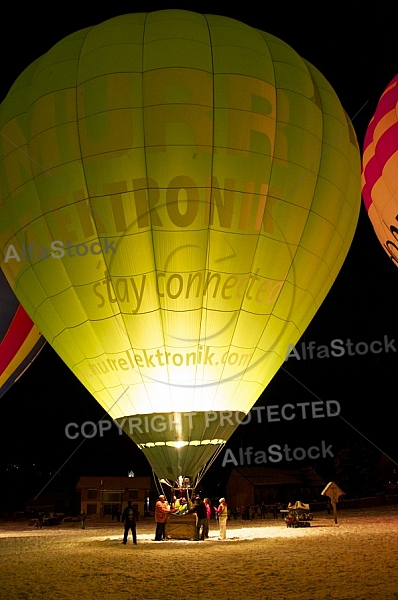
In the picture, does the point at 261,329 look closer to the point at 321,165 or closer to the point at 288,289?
the point at 288,289

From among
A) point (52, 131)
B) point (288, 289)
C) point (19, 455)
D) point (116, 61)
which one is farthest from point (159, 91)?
point (19, 455)

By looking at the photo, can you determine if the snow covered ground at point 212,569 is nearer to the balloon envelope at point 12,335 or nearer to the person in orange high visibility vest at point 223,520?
the person in orange high visibility vest at point 223,520

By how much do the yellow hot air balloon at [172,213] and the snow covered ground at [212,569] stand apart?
4.93 ft

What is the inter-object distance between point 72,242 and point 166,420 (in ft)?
8.89

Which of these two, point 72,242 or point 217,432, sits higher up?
point 72,242

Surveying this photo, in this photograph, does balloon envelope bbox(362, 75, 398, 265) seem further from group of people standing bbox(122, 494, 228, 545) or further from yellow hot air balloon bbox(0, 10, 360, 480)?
group of people standing bbox(122, 494, 228, 545)

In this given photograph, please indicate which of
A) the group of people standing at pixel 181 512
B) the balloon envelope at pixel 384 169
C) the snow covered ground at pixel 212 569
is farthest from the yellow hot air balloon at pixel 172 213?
the balloon envelope at pixel 384 169

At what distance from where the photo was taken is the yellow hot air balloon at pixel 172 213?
8734mm

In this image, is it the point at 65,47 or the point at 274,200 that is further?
the point at 65,47

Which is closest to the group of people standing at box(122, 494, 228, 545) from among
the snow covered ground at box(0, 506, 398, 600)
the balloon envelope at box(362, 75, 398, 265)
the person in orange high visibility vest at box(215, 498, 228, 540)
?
the snow covered ground at box(0, 506, 398, 600)

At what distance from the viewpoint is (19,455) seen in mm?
41000

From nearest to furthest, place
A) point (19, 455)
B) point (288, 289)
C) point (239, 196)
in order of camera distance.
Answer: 1. point (239, 196)
2. point (288, 289)
3. point (19, 455)

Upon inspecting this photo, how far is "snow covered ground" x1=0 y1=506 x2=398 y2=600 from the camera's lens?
5.30m

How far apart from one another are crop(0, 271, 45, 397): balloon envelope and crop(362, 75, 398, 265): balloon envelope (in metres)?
7.87
